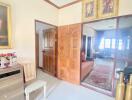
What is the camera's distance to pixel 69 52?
326 centimetres

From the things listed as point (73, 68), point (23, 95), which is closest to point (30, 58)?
point (23, 95)

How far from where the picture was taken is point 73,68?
320 cm

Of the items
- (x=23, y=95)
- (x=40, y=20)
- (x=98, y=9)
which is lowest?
(x=23, y=95)

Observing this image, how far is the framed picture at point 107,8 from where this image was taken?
2.32 m

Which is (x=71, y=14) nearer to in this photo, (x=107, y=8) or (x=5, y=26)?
(x=107, y=8)

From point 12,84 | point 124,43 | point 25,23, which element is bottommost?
point 12,84

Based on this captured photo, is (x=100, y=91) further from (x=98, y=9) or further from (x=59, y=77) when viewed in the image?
(x=98, y=9)

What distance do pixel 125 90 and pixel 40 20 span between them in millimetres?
2559

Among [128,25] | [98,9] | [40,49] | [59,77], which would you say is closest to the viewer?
[128,25]

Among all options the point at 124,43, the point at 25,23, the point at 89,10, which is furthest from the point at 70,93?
the point at 89,10

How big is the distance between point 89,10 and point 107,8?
→ 1.57ft

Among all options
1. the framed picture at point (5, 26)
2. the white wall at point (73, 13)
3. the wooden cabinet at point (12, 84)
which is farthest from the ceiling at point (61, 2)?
the wooden cabinet at point (12, 84)

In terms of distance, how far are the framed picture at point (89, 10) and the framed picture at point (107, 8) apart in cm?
13

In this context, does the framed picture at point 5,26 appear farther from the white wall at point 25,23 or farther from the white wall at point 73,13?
the white wall at point 73,13
